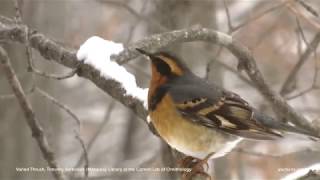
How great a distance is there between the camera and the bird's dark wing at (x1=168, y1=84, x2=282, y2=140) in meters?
3.89

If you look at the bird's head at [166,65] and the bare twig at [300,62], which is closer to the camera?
A: the bird's head at [166,65]

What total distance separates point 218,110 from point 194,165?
367mm

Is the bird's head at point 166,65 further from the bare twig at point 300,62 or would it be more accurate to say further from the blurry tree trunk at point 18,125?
the blurry tree trunk at point 18,125

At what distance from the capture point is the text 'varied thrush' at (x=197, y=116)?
3838 millimetres

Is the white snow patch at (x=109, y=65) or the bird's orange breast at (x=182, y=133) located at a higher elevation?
the white snow patch at (x=109, y=65)

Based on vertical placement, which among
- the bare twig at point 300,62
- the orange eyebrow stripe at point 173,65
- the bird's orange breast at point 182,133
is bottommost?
the bare twig at point 300,62

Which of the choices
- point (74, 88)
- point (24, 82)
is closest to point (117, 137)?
point (74, 88)

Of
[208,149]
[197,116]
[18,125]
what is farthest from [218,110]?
[18,125]

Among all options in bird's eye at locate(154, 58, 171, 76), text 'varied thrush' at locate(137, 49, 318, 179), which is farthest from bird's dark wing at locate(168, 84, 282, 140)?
bird's eye at locate(154, 58, 171, 76)

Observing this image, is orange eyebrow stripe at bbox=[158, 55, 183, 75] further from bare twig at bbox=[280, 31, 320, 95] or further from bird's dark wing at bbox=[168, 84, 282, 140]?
bare twig at bbox=[280, 31, 320, 95]

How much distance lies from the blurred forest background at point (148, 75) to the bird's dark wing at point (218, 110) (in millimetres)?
672

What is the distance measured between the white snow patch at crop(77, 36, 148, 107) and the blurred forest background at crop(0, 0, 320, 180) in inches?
17.4

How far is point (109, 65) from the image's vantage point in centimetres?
389

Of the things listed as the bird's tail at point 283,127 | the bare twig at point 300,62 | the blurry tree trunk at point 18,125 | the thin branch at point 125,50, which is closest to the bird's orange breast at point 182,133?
the thin branch at point 125,50
